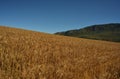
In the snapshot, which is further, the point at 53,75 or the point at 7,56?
the point at 7,56

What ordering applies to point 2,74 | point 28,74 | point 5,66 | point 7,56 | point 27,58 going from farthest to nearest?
1. point 27,58
2. point 7,56
3. point 5,66
4. point 28,74
5. point 2,74

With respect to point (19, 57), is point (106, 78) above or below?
below

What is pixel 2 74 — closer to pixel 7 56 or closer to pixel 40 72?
pixel 40 72

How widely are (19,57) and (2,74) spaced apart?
1.26 metres

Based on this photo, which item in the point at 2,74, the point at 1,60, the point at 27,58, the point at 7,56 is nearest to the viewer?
the point at 2,74

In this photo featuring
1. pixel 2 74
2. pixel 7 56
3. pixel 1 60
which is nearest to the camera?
pixel 2 74

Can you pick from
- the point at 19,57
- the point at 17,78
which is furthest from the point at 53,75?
the point at 19,57

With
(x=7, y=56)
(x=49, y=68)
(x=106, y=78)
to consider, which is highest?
(x=7, y=56)

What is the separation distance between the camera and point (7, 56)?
159 inches

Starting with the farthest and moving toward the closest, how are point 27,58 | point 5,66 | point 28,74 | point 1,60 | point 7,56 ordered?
point 27,58
point 7,56
point 1,60
point 5,66
point 28,74

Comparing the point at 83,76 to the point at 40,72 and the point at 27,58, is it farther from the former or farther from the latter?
the point at 27,58

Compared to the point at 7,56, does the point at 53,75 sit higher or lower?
lower

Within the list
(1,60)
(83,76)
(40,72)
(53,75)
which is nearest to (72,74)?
(83,76)

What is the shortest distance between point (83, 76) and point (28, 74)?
4.29ft
